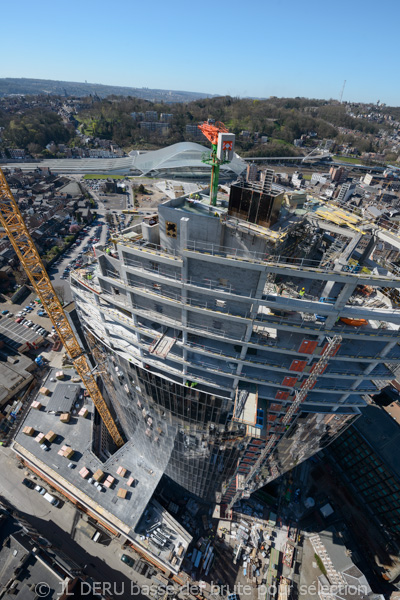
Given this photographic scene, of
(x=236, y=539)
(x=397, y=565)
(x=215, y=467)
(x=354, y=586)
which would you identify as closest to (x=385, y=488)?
(x=397, y=565)

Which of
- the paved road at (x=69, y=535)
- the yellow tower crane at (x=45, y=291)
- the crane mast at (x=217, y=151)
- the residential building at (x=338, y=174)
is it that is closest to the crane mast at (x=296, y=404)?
the crane mast at (x=217, y=151)

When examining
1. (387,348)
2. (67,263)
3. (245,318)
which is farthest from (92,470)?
(67,263)

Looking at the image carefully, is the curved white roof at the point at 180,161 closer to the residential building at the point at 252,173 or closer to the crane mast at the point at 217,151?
the residential building at the point at 252,173

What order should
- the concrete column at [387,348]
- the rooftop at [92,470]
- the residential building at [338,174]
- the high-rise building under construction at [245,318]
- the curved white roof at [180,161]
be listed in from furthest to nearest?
the residential building at [338,174] → the curved white roof at [180,161] → the rooftop at [92,470] → the concrete column at [387,348] → the high-rise building under construction at [245,318]

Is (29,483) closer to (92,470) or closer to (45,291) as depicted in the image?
(92,470)

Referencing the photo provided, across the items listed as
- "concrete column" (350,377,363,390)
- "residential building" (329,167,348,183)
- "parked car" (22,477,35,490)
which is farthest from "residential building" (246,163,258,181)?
"parked car" (22,477,35,490)

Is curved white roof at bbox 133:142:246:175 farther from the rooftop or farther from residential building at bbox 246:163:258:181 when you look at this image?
the rooftop

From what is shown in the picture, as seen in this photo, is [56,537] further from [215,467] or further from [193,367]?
[193,367]
